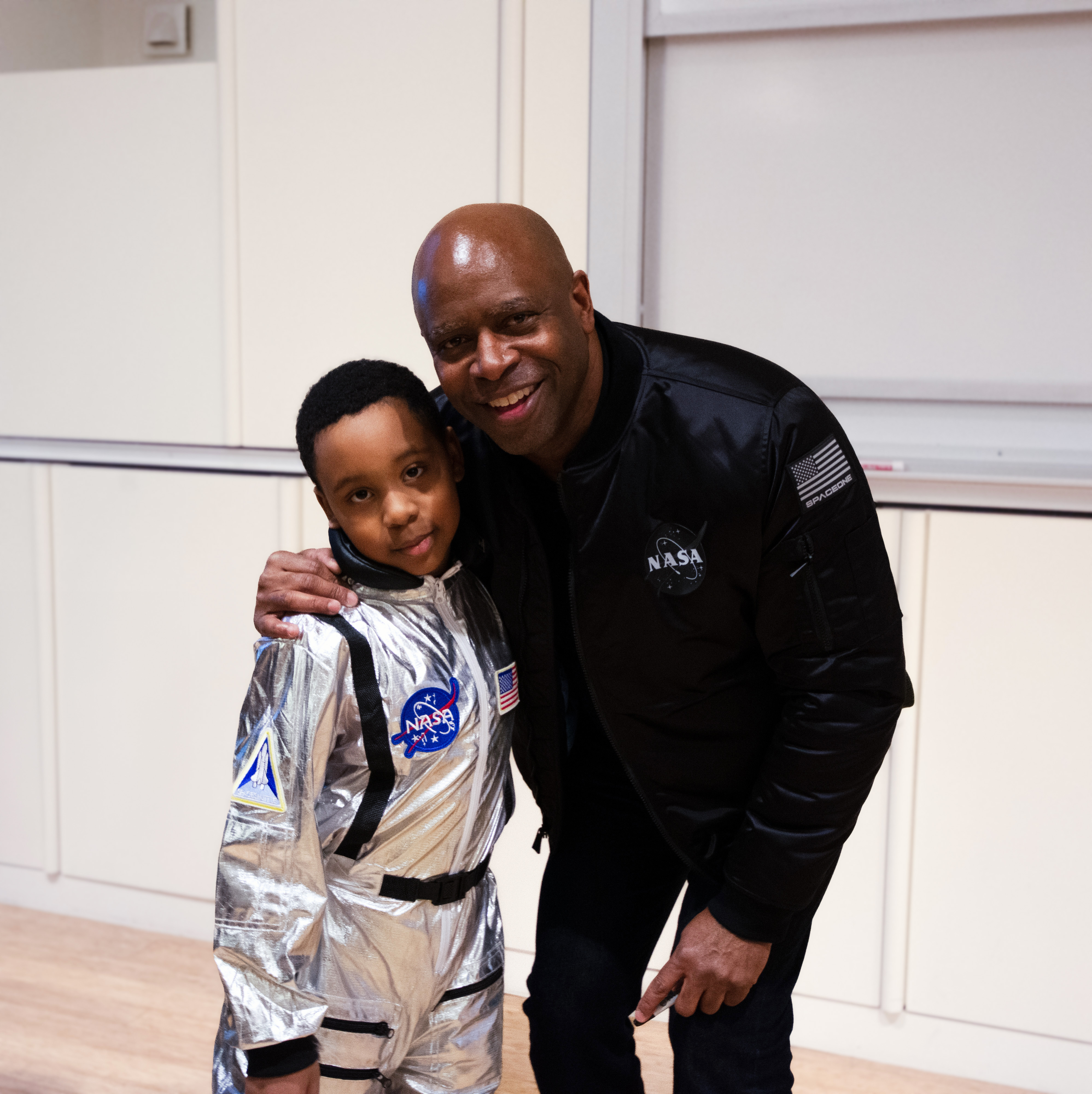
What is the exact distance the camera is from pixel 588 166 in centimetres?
226

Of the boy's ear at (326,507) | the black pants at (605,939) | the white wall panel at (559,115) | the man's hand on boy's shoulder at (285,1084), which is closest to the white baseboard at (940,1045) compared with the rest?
the black pants at (605,939)

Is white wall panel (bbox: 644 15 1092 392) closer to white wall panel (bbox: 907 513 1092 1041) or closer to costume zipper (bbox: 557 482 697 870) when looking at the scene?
white wall panel (bbox: 907 513 1092 1041)

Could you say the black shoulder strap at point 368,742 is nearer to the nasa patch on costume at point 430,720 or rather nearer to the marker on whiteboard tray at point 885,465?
the nasa patch on costume at point 430,720

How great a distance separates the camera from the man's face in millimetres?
1176

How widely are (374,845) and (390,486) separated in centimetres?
44

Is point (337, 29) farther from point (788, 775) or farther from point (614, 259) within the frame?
point (788, 775)

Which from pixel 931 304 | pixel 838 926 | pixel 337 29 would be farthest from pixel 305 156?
pixel 838 926

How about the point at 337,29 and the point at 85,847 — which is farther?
the point at 85,847

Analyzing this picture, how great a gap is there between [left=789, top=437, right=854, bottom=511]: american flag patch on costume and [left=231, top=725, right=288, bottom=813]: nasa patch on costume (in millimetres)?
659

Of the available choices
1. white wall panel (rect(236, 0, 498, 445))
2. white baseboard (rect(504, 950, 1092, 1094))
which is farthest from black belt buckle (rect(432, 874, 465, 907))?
white wall panel (rect(236, 0, 498, 445))

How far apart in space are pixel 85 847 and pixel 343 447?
200 centimetres

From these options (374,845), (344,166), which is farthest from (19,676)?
(374,845)

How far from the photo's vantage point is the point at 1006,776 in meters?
2.12

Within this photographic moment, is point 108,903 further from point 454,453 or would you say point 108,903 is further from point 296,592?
point 454,453
